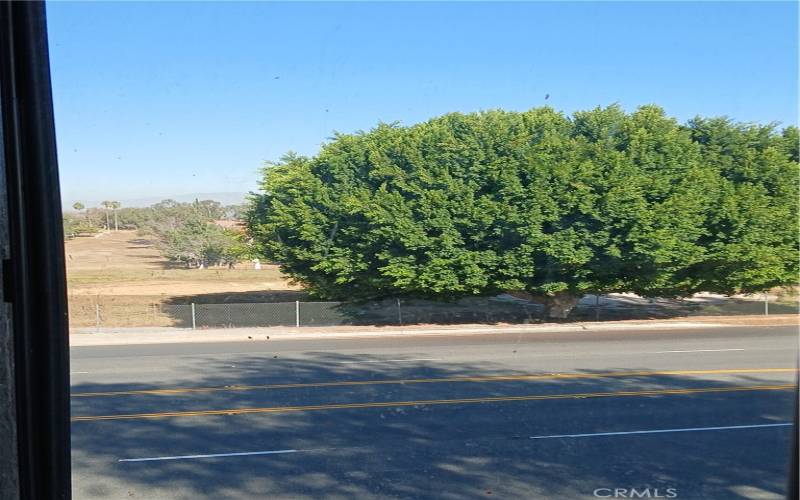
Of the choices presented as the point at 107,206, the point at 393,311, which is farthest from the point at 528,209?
the point at 107,206

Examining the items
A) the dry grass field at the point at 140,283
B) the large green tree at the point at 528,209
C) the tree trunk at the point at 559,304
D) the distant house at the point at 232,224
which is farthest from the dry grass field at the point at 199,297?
the distant house at the point at 232,224

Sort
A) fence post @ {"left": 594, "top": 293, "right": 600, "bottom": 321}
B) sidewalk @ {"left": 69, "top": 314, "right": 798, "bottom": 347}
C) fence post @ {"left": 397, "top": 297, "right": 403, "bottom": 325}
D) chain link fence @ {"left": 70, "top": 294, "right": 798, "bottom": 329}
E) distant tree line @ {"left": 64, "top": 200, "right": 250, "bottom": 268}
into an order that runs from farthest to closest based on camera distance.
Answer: fence post @ {"left": 397, "top": 297, "right": 403, "bottom": 325}
fence post @ {"left": 594, "top": 293, "right": 600, "bottom": 321}
sidewalk @ {"left": 69, "top": 314, "right": 798, "bottom": 347}
chain link fence @ {"left": 70, "top": 294, "right": 798, "bottom": 329}
distant tree line @ {"left": 64, "top": 200, "right": 250, "bottom": 268}

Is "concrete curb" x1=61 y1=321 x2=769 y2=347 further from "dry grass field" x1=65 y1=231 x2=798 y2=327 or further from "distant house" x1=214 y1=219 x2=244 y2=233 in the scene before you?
"distant house" x1=214 y1=219 x2=244 y2=233

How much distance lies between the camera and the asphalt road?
5.11 m

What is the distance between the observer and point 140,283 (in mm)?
11219

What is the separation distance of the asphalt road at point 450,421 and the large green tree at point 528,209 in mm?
1118

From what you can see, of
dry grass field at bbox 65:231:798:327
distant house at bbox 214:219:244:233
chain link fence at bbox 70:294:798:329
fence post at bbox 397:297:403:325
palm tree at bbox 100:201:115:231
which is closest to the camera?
palm tree at bbox 100:201:115:231

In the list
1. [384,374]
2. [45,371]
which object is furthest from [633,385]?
[45,371]

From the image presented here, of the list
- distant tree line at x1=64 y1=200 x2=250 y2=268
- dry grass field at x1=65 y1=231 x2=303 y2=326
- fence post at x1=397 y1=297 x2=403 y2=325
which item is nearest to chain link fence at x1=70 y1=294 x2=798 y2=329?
fence post at x1=397 y1=297 x2=403 y2=325

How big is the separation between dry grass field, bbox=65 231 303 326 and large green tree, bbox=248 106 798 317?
0.81 metres

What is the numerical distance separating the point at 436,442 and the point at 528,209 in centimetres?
616

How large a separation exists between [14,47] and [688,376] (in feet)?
28.7

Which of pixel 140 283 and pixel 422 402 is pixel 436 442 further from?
pixel 140 283

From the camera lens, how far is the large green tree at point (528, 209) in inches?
394
